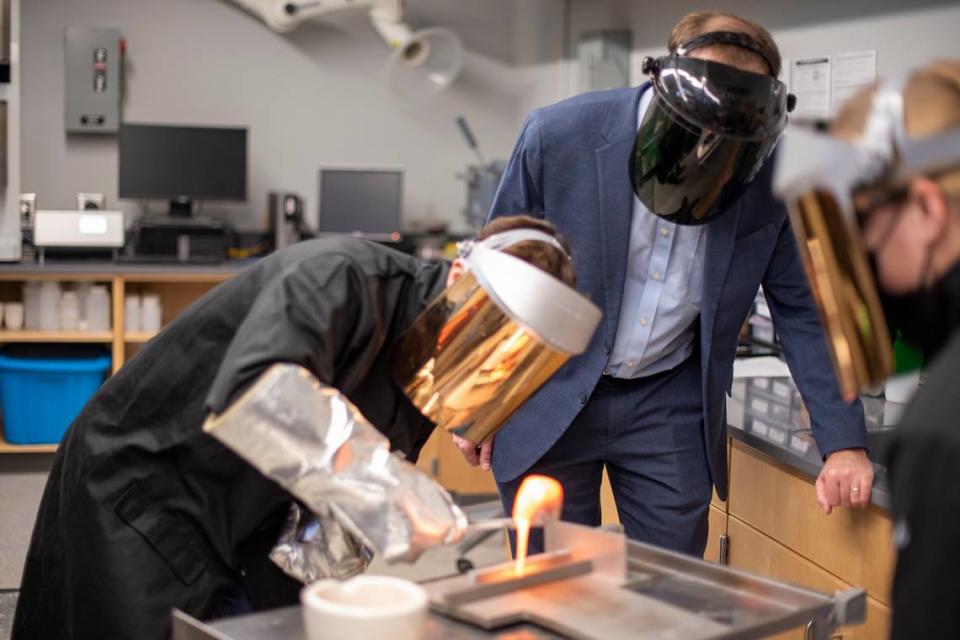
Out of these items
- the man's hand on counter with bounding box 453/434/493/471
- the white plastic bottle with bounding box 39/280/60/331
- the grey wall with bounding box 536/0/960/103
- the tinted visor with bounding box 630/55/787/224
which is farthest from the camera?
the white plastic bottle with bounding box 39/280/60/331

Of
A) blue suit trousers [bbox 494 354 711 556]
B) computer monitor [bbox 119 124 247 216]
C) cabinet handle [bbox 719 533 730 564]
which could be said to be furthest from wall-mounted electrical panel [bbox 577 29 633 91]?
blue suit trousers [bbox 494 354 711 556]

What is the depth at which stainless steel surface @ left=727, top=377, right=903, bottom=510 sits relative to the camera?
2365 mm

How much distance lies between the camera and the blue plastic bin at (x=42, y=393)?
15.9 feet

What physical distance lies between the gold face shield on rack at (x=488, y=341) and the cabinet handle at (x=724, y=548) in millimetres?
1360

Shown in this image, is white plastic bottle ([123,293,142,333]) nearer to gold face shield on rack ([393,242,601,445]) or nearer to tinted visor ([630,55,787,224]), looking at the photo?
tinted visor ([630,55,787,224])

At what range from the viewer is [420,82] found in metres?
5.87

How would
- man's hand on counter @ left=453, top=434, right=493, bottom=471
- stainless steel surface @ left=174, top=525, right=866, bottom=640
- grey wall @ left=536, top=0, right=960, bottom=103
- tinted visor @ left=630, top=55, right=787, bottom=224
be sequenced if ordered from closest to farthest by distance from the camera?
stainless steel surface @ left=174, top=525, right=866, bottom=640 < tinted visor @ left=630, top=55, right=787, bottom=224 < man's hand on counter @ left=453, top=434, right=493, bottom=471 < grey wall @ left=536, top=0, right=960, bottom=103

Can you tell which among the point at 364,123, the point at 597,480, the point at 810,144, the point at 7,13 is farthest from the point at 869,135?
the point at 364,123

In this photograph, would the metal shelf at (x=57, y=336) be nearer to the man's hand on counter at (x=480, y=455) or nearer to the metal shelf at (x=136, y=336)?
the metal shelf at (x=136, y=336)

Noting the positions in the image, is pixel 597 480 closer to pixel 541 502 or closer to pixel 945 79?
pixel 541 502

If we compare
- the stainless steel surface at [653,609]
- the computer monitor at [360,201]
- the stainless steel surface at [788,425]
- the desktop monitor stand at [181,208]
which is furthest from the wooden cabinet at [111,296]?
the stainless steel surface at [653,609]

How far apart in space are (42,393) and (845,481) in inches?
145

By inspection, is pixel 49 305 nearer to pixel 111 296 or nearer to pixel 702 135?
pixel 111 296

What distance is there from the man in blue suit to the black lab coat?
0.52m
